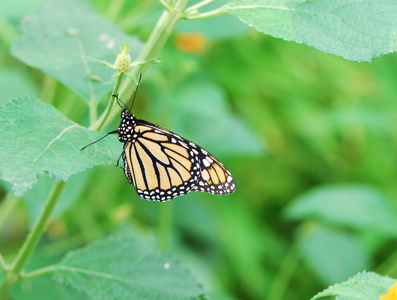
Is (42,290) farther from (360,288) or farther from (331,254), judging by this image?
(331,254)

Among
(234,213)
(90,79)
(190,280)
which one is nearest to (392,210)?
(234,213)

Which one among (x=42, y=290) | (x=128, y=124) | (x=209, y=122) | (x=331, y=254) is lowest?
(x=42, y=290)

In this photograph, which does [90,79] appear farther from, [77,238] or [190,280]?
[77,238]

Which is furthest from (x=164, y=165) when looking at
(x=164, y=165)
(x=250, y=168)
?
(x=250, y=168)

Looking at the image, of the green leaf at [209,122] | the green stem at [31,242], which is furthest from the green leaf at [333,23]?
the green leaf at [209,122]

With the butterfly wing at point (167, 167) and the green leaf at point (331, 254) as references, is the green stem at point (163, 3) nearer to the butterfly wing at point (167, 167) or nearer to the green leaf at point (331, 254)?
the butterfly wing at point (167, 167)

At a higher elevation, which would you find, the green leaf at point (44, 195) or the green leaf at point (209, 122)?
the green leaf at point (209, 122)

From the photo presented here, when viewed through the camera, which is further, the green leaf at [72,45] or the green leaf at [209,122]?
the green leaf at [209,122]
